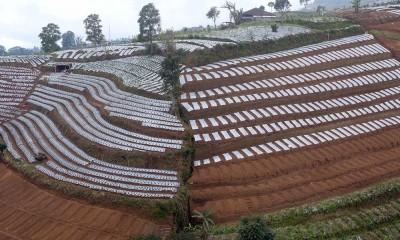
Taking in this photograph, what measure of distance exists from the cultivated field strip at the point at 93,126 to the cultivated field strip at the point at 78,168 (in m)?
2.54

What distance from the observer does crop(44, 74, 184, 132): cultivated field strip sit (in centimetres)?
4924

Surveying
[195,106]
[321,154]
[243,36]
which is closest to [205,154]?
[195,106]

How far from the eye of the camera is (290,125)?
171 ft

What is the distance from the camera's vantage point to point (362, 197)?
38.5 metres

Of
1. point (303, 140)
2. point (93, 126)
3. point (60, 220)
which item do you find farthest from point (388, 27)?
point (60, 220)

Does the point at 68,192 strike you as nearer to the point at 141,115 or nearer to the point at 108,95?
the point at 141,115

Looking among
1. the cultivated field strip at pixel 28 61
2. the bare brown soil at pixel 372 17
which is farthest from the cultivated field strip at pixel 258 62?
the cultivated field strip at pixel 28 61

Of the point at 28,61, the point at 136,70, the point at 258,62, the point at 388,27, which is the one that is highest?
the point at 388,27

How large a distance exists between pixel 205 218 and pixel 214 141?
50.1 ft

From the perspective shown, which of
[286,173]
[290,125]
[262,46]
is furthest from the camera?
[262,46]

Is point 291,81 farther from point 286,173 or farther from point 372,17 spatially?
point 372,17

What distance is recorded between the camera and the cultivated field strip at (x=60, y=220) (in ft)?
109

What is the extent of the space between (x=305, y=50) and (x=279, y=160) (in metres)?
33.0

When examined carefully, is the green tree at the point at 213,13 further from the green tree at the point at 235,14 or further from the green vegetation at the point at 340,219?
the green vegetation at the point at 340,219
